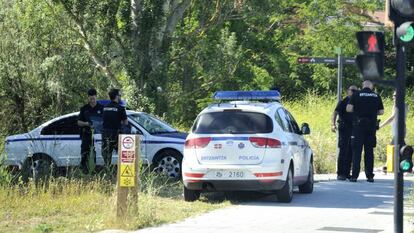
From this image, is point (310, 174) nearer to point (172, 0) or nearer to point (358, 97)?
point (358, 97)

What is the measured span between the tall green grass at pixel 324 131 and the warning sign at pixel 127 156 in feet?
33.6

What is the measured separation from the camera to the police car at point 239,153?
13.3m

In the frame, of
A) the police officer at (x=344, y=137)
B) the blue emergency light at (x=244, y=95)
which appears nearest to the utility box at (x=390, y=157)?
the blue emergency light at (x=244, y=95)

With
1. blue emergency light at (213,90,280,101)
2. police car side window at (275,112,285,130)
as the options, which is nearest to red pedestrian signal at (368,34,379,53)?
police car side window at (275,112,285,130)

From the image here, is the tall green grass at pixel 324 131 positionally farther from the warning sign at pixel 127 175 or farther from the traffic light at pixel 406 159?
the traffic light at pixel 406 159

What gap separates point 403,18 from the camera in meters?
9.61

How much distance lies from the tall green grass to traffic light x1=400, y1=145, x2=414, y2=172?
36.6 feet

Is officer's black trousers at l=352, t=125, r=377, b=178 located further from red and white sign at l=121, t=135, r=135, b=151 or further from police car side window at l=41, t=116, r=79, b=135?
red and white sign at l=121, t=135, r=135, b=151

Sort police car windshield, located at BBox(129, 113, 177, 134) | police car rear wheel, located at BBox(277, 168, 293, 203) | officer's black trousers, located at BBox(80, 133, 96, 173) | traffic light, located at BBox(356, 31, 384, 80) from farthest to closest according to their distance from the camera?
police car windshield, located at BBox(129, 113, 177, 134), officer's black trousers, located at BBox(80, 133, 96, 173), police car rear wheel, located at BBox(277, 168, 293, 203), traffic light, located at BBox(356, 31, 384, 80)

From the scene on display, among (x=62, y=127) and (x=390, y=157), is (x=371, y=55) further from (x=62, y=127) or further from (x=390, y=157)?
(x=62, y=127)

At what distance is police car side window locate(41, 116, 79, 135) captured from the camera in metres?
17.9

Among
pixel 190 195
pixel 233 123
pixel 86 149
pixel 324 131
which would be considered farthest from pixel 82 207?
pixel 324 131

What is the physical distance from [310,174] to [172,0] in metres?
7.69

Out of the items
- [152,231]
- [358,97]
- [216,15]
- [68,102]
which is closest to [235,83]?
[216,15]
